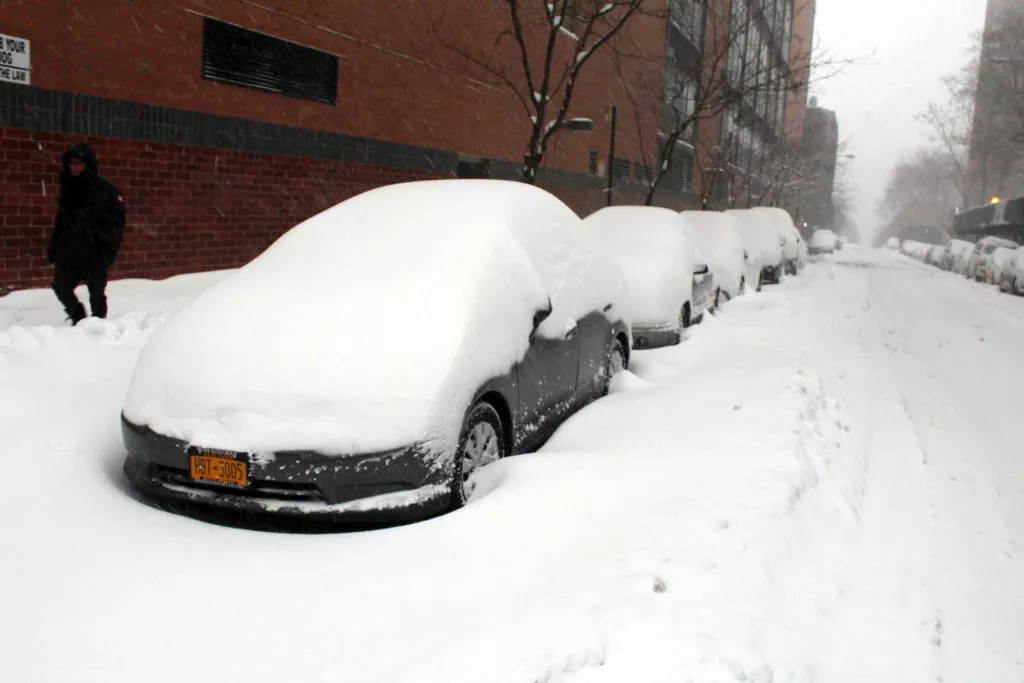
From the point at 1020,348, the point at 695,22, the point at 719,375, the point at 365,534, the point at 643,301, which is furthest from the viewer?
the point at 695,22

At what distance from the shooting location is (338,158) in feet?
43.1

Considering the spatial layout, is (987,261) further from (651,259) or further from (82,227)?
(82,227)

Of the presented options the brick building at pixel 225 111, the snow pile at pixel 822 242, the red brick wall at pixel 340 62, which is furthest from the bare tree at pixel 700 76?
the snow pile at pixel 822 242

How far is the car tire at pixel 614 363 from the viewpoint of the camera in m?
6.57

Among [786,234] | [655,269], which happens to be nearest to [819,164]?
[786,234]

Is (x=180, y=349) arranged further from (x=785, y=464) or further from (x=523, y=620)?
(x=785, y=464)

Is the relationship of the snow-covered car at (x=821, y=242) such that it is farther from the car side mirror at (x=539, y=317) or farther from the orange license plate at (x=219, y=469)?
the orange license plate at (x=219, y=469)

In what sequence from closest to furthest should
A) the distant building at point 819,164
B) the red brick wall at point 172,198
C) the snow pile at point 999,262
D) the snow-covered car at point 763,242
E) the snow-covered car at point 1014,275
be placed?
the red brick wall at point 172,198, the snow-covered car at point 763,242, the snow-covered car at point 1014,275, the snow pile at point 999,262, the distant building at point 819,164

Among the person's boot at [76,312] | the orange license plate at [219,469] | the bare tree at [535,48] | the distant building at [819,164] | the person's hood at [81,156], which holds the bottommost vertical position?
the orange license plate at [219,469]

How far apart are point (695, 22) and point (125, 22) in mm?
29266

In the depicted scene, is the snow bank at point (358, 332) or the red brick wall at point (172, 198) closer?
the snow bank at point (358, 332)

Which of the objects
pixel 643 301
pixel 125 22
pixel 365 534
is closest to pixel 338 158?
pixel 125 22

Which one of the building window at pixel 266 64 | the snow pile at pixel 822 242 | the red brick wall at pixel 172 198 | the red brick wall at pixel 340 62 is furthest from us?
the snow pile at pixel 822 242

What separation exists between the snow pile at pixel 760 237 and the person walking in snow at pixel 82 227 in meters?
13.8
